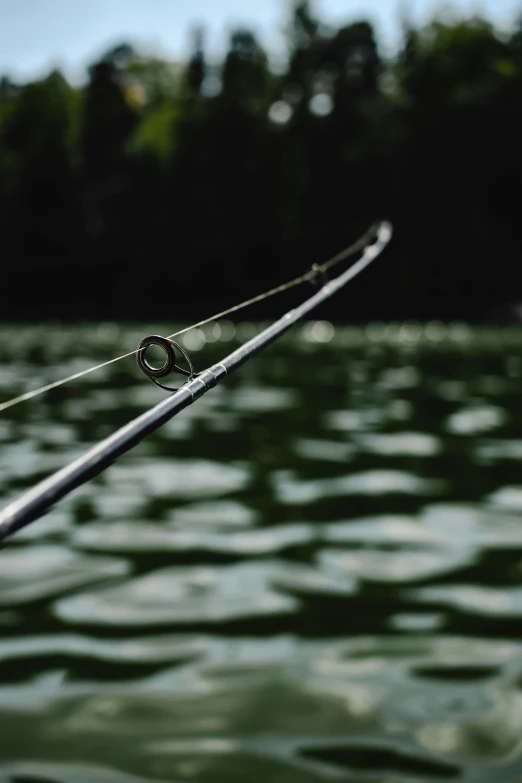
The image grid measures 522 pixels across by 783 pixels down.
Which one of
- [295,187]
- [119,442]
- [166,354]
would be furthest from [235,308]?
[295,187]

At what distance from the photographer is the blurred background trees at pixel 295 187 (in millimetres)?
57281

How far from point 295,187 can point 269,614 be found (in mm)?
59524

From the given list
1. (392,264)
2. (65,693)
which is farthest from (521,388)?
(392,264)

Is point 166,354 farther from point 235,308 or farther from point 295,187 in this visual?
point 295,187

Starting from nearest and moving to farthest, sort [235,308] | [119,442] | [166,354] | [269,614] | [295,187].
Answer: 1. [119,442]
2. [166,354]
3. [235,308]
4. [269,614]
5. [295,187]

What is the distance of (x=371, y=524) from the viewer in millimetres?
7160

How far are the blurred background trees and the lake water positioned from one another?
4476 cm

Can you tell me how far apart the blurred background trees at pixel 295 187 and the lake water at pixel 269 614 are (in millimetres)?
44762

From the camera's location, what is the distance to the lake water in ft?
12.4

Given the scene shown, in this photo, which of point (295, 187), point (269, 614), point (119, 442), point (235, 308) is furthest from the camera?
point (295, 187)

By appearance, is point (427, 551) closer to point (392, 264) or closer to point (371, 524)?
point (371, 524)

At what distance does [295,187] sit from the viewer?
63094 millimetres

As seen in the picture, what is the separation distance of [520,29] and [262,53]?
17.5m

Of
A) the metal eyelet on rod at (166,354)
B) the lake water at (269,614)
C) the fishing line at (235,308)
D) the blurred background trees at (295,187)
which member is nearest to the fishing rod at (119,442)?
the metal eyelet on rod at (166,354)
